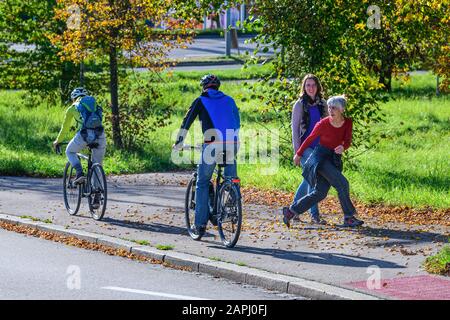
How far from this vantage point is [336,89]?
17.6m

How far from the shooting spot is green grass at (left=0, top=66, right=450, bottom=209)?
16.3 m

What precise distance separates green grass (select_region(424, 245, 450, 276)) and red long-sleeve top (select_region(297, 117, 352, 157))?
2386mm

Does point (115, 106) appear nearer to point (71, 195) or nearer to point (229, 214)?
point (71, 195)

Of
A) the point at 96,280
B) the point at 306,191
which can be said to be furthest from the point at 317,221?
the point at 96,280

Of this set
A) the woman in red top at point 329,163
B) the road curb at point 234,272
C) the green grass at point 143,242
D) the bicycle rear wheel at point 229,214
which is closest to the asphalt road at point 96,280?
the road curb at point 234,272

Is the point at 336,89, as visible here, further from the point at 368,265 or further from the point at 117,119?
the point at 368,265

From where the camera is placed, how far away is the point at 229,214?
1177 centimetres

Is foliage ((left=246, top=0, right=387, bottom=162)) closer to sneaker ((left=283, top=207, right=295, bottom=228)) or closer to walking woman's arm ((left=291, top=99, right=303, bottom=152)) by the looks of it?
walking woman's arm ((left=291, top=99, right=303, bottom=152))

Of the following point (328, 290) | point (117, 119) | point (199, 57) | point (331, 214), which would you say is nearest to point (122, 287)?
point (328, 290)

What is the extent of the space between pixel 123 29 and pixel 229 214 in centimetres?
938

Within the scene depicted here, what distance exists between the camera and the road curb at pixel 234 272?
9250 mm

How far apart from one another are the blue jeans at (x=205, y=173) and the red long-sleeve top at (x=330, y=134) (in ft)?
3.77

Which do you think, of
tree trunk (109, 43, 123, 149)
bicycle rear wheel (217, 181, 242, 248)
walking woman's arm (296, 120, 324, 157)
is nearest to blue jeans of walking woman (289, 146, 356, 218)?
walking woman's arm (296, 120, 324, 157)

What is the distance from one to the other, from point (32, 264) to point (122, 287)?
1.57m
